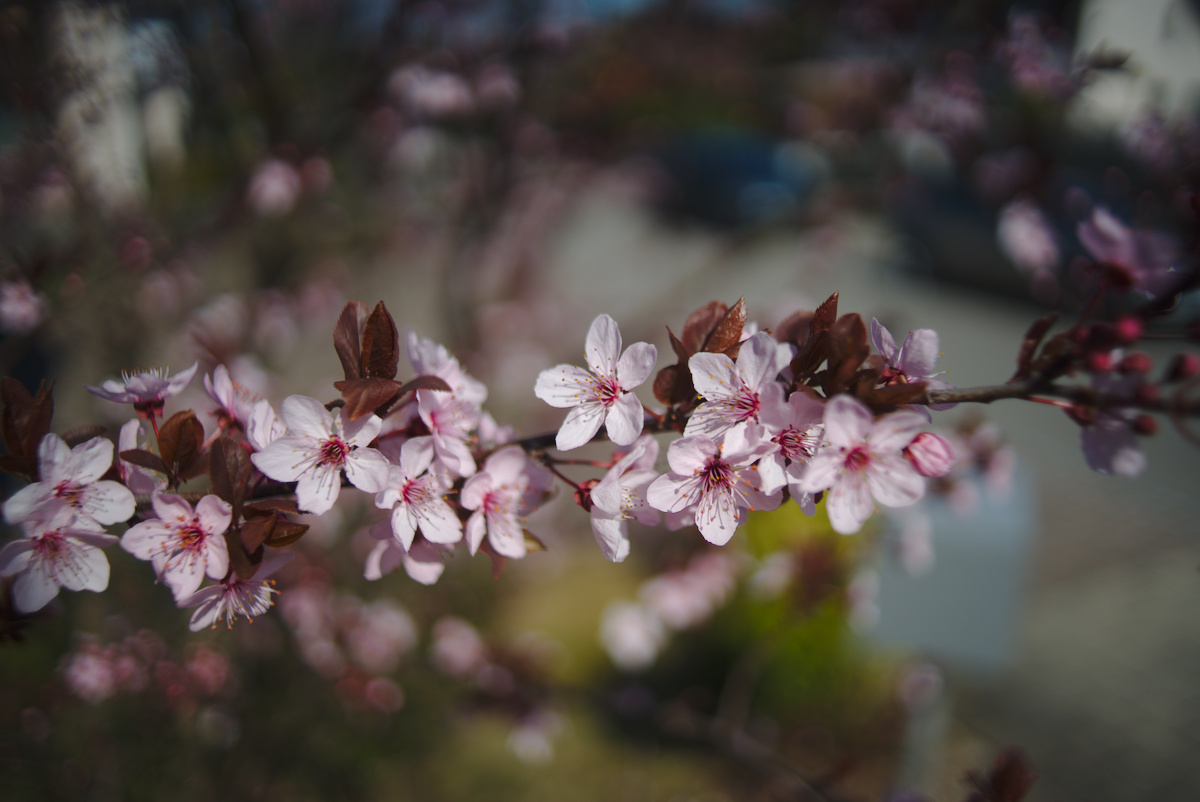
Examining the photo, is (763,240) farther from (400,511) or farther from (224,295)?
(400,511)

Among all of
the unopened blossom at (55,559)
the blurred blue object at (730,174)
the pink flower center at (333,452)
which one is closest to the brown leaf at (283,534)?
the pink flower center at (333,452)

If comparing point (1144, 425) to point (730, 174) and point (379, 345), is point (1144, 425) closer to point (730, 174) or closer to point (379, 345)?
point (379, 345)

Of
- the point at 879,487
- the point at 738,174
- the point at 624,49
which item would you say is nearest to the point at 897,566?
the point at 879,487

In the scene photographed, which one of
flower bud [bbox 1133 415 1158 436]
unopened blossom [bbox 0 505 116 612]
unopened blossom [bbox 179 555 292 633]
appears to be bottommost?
unopened blossom [bbox 179 555 292 633]

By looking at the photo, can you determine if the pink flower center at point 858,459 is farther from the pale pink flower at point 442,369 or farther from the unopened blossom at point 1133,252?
the pale pink flower at point 442,369

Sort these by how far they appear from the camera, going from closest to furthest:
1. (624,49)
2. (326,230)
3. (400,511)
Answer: (400,511)
(326,230)
(624,49)

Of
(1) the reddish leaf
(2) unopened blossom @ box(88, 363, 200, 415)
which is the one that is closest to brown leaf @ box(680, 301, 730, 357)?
(2) unopened blossom @ box(88, 363, 200, 415)

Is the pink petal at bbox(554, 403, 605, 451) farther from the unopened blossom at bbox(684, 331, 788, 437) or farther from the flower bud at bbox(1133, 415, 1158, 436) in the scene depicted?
the flower bud at bbox(1133, 415, 1158, 436)
